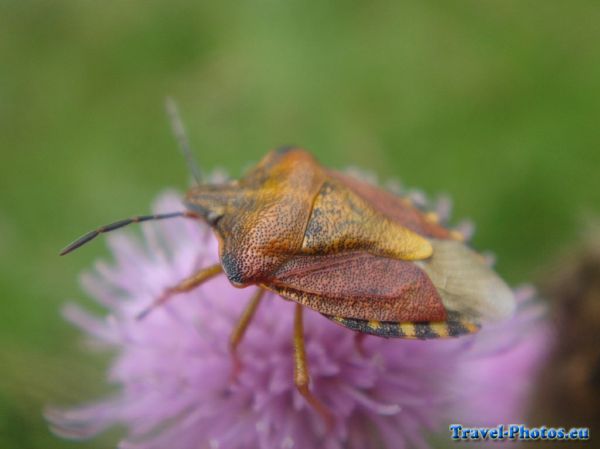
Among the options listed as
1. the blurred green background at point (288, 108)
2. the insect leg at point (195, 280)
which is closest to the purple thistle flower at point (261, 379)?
the insect leg at point (195, 280)

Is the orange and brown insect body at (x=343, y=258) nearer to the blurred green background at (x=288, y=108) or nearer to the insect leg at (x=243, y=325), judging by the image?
the insect leg at (x=243, y=325)

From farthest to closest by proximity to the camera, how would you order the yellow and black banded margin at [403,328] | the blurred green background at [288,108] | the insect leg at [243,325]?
the blurred green background at [288,108] → the insect leg at [243,325] → the yellow and black banded margin at [403,328]

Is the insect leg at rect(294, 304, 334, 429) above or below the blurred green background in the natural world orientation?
below

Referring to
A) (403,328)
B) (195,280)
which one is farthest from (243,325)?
(403,328)

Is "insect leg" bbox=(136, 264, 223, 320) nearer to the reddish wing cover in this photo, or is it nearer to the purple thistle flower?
the purple thistle flower

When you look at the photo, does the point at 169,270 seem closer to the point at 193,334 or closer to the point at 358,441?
the point at 193,334

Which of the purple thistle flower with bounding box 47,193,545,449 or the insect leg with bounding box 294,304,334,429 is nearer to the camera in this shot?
the insect leg with bounding box 294,304,334,429

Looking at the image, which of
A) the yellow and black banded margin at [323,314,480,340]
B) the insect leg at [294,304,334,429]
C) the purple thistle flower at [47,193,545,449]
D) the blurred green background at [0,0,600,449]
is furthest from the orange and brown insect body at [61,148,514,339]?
the blurred green background at [0,0,600,449]
